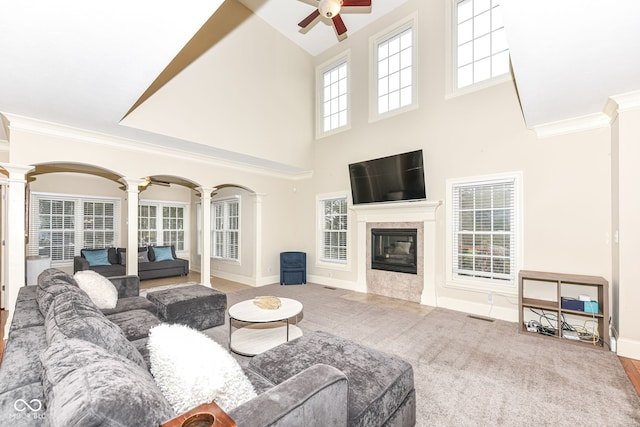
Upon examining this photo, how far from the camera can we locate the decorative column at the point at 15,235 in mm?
3607

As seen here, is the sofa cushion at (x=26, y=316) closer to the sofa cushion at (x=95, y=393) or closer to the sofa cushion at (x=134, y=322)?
the sofa cushion at (x=134, y=322)

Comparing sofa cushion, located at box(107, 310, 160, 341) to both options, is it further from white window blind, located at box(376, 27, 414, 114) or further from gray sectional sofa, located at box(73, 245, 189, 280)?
white window blind, located at box(376, 27, 414, 114)

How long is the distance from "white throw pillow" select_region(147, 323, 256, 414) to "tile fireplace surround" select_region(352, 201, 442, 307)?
417 cm

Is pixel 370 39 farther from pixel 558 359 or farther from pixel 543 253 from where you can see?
pixel 558 359

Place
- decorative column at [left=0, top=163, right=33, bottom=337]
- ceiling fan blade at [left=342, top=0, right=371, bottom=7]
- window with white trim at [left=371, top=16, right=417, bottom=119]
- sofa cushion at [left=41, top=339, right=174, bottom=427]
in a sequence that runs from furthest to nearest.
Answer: window with white trim at [left=371, top=16, right=417, bottom=119] → ceiling fan blade at [left=342, top=0, right=371, bottom=7] → decorative column at [left=0, top=163, right=33, bottom=337] → sofa cushion at [left=41, top=339, right=174, bottom=427]

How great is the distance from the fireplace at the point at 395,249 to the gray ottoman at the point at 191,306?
3.03m

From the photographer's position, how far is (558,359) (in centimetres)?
288

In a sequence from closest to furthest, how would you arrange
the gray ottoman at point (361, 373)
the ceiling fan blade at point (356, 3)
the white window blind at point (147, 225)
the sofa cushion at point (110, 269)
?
the gray ottoman at point (361, 373), the ceiling fan blade at point (356, 3), the sofa cushion at point (110, 269), the white window blind at point (147, 225)

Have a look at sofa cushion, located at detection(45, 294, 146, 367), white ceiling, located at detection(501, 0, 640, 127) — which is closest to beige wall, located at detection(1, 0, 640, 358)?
white ceiling, located at detection(501, 0, 640, 127)

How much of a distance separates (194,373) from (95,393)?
1.19ft

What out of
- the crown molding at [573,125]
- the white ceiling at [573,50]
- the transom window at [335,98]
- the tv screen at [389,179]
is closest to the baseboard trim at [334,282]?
the tv screen at [389,179]

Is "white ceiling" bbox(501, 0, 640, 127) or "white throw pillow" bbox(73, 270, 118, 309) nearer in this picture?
"white ceiling" bbox(501, 0, 640, 127)

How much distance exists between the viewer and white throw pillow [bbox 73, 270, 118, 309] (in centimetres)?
291

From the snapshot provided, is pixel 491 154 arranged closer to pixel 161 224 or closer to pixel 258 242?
pixel 258 242
